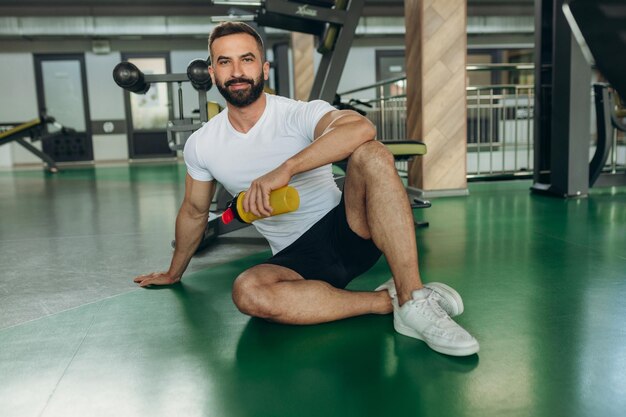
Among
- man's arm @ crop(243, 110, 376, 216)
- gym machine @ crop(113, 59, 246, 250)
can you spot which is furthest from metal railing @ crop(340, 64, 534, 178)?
man's arm @ crop(243, 110, 376, 216)

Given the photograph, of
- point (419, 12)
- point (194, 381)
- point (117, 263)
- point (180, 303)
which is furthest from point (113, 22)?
point (194, 381)

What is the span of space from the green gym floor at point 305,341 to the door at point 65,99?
9.43m

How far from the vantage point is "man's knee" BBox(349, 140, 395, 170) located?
1461 mm

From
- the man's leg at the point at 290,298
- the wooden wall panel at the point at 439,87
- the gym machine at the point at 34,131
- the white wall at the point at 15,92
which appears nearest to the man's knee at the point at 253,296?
the man's leg at the point at 290,298

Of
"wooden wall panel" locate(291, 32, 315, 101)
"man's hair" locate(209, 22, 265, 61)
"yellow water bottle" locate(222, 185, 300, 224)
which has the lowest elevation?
"yellow water bottle" locate(222, 185, 300, 224)

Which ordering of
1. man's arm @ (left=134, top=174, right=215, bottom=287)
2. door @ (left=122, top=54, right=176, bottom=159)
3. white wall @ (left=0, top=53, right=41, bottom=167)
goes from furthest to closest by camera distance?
1. door @ (left=122, top=54, right=176, bottom=159)
2. white wall @ (left=0, top=53, right=41, bottom=167)
3. man's arm @ (left=134, top=174, right=215, bottom=287)

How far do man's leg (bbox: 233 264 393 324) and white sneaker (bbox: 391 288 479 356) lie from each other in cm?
18

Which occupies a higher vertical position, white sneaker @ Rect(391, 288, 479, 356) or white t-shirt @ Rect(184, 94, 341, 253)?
white t-shirt @ Rect(184, 94, 341, 253)

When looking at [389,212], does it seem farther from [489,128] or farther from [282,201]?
[489,128]

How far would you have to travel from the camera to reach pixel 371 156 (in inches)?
57.7

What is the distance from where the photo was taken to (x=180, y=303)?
1919 mm

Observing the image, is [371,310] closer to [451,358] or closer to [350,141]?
[451,358]

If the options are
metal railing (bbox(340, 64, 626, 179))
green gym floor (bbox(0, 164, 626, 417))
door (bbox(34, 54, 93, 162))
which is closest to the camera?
green gym floor (bbox(0, 164, 626, 417))

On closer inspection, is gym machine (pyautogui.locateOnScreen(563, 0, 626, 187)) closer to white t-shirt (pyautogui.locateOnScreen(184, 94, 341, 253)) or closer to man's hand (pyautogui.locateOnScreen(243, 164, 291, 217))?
man's hand (pyautogui.locateOnScreen(243, 164, 291, 217))
